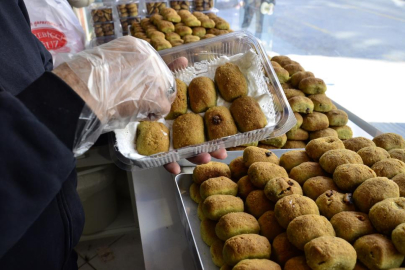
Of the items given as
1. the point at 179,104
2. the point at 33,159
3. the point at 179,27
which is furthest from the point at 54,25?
the point at 33,159

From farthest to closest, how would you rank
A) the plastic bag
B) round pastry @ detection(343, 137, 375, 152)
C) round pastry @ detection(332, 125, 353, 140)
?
the plastic bag → round pastry @ detection(332, 125, 353, 140) → round pastry @ detection(343, 137, 375, 152)

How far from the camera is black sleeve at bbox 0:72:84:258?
420mm

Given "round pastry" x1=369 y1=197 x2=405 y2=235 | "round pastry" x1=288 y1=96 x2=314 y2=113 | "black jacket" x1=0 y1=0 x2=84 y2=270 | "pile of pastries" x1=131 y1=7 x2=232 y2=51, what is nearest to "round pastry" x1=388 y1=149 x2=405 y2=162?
"round pastry" x1=369 y1=197 x2=405 y2=235

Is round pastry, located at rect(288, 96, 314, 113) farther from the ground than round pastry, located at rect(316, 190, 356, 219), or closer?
closer

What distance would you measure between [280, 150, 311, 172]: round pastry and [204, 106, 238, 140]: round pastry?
0.53 feet

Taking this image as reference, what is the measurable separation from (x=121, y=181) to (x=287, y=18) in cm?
355

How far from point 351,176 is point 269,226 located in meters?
0.22

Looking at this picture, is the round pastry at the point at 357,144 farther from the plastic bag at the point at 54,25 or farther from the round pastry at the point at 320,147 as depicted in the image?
the plastic bag at the point at 54,25

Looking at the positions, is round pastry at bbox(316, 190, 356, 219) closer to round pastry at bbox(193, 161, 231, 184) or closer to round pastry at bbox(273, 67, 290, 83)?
round pastry at bbox(193, 161, 231, 184)

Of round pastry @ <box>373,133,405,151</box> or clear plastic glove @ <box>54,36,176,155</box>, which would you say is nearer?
clear plastic glove @ <box>54,36,176,155</box>

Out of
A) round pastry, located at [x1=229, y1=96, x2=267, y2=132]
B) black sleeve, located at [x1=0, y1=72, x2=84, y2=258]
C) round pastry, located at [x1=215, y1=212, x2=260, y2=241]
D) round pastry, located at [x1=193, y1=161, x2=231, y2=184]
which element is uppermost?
black sleeve, located at [x1=0, y1=72, x2=84, y2=258]

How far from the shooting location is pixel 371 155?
0.82 meters

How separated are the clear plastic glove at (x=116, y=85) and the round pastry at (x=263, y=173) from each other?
28 cm

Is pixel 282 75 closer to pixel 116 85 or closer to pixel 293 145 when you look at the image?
pixel 293 145
